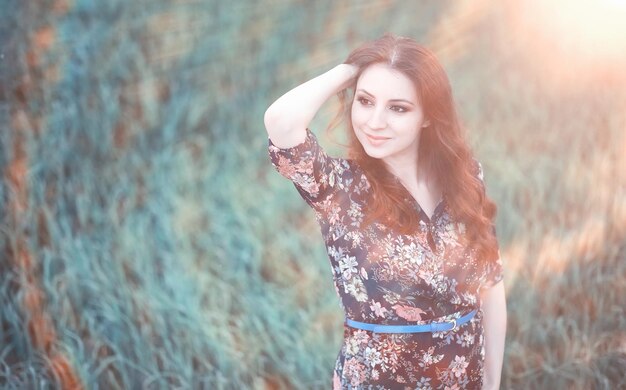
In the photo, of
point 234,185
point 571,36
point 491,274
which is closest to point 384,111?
point 491,274

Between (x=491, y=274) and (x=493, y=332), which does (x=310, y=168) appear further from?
(x=493, y=332)

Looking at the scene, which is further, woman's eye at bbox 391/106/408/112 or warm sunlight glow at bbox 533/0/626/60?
warm sunlight glow at bbox 533/0/626/60

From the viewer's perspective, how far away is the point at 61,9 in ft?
9.75

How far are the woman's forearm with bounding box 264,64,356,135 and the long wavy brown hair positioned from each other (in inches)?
4.9

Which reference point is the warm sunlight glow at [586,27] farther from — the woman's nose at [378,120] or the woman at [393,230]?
the woman's nose at [378,120]

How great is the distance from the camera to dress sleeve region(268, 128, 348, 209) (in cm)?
165

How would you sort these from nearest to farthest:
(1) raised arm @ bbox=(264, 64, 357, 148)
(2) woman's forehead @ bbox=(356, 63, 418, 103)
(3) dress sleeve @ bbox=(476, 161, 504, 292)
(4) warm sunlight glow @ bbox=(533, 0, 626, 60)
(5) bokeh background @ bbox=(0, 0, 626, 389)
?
(1) raised arm @ bbox=(264, 64, 357, 148) < (2) woman's forehead @ bbox=(356, 63, 418, 103) < (3) dress sleeve @ bbox=(476, 161, 504, 292) < (5) bokeh background @ bbox=(0, 0, 626, 389) < (4) warm sunlight glow @ bbox=(533, 0, 626, 60)

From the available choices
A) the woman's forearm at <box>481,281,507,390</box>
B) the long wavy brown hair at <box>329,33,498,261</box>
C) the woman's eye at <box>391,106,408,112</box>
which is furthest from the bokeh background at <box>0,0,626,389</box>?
the woman's eye at <box>391,106,408,112</box>

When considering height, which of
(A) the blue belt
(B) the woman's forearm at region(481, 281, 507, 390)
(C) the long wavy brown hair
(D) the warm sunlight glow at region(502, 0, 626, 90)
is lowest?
(B) the woman's forearm at region(481, 281, 507, 390)

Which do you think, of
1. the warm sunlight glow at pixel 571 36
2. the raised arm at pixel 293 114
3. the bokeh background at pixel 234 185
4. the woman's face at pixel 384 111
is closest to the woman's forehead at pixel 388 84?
the woman's face at pixel 384 111

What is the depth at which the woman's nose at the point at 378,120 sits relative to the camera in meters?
1.75

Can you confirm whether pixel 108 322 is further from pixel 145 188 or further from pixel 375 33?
pixel 375 33

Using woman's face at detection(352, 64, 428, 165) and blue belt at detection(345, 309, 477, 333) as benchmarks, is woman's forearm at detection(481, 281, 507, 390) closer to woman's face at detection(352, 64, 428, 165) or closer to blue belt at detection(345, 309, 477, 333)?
blue belt at detection(345, 309, 477, 333)

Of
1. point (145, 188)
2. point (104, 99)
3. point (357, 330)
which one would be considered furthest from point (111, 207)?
point (357, 330)
